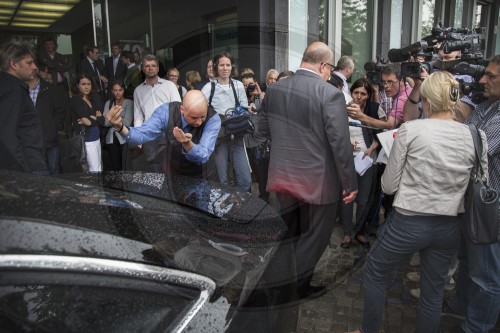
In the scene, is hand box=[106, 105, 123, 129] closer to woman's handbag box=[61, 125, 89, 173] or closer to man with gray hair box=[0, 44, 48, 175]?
man with gray hair box=[0, 44, 48, 175]

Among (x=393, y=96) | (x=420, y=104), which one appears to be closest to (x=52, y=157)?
(x=393, y=96)

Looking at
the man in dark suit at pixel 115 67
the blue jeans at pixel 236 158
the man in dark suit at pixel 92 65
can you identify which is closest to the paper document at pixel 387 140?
the blue jeans at pixel 236 158

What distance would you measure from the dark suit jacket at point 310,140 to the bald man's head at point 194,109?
466mm

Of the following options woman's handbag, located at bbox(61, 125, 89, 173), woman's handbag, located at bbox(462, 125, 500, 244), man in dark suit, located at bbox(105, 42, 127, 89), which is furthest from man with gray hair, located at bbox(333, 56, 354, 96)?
man in dark suit, located at bbox(105, 42, 127, 89)

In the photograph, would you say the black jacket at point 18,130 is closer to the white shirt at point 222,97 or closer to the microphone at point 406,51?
the white shirt at point 222,97

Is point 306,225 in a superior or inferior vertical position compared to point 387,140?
inferior

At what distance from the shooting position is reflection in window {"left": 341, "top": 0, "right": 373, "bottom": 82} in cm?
892

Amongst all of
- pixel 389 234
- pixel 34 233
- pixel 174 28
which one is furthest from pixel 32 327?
pixel 174 28

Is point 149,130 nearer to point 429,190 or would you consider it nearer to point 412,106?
point 429,190

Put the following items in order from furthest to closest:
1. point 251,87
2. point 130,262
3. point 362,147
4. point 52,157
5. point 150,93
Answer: point 251,87 < point 52,157 < point 150,93 < point 362,147 < point 130,262

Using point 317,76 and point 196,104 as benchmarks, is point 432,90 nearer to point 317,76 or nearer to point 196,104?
point 317,76

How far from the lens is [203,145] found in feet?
9.77

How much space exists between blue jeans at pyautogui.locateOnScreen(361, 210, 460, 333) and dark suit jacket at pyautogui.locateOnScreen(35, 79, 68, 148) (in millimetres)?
3401

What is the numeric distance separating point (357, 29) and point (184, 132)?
7.58 m
